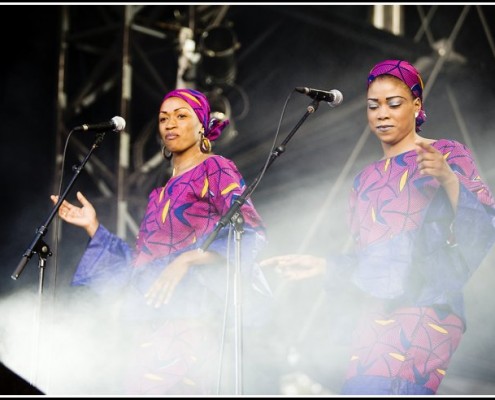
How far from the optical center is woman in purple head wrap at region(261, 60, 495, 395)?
2.86 meters

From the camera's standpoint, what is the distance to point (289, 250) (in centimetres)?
623

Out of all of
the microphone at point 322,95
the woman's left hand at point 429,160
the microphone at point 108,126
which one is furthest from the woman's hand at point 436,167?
the microphone at point 108,126

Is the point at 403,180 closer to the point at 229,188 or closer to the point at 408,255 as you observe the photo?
the point at 408,255

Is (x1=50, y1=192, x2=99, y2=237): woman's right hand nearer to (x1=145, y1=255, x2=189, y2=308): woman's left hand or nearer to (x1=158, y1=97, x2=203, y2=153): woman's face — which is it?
(x1=158, y1=97, x2=203, y2=153): woman's face

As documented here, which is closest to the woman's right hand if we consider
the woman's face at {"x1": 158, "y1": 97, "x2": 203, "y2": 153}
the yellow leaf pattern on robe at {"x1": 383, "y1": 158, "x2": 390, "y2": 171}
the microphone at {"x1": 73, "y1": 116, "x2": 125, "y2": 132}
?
the microphone at {"x1": 73, "y1": 116, "x2": 125, "y2": 132}

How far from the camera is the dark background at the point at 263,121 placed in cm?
498

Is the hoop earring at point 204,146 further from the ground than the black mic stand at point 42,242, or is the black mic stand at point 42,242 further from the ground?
the hoop earring at point 204,146

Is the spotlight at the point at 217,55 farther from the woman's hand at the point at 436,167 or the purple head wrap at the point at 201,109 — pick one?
the woman's hand at the point at 436,167

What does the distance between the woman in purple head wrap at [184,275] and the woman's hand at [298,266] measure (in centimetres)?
22

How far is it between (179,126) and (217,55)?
2.40 meters

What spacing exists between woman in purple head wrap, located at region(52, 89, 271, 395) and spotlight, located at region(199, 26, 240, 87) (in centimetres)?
231

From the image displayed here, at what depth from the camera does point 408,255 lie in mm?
2982

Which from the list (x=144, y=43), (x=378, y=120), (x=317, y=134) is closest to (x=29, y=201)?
(x=144, y=43)

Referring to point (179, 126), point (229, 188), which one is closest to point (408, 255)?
point (229, 188)
